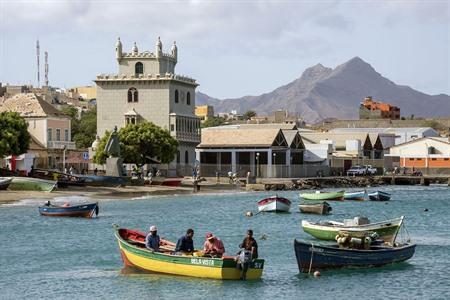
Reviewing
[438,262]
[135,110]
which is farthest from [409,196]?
[438,262]

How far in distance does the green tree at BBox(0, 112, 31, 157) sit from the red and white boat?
92.8 feet

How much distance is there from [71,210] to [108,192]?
24.7m

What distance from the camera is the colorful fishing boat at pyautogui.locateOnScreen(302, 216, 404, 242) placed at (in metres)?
54.0

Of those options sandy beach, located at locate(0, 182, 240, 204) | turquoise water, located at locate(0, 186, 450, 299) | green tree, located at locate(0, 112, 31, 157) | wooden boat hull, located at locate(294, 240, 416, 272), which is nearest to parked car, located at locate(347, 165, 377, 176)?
sandy beach, located at locate(0, 182, 240, 204)

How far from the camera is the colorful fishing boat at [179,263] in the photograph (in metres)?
43.1

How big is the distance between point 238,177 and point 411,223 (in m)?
61.4

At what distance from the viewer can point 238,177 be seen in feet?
452

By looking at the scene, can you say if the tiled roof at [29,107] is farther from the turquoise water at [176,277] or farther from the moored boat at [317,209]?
the moored boat at [317,209]

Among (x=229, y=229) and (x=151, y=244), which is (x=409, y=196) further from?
(x=151, y=244)

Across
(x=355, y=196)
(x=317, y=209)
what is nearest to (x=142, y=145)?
(x=355, y=196)

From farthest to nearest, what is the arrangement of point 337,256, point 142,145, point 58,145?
point 58,145
point 142,145
point 337,256

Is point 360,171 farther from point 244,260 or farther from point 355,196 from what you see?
point 244,260

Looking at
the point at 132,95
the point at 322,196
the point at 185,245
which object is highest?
the point at 132,95

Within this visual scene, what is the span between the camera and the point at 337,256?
152 ft
